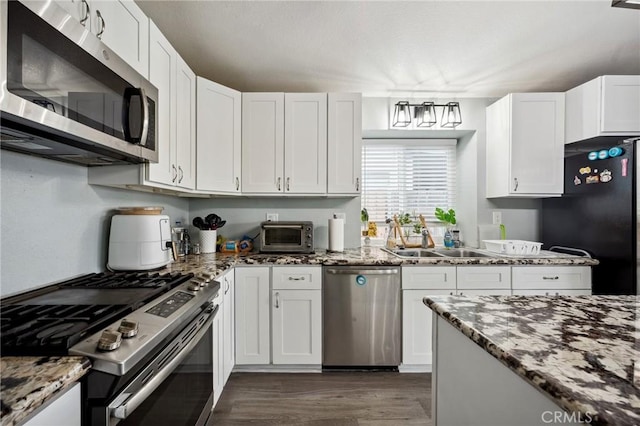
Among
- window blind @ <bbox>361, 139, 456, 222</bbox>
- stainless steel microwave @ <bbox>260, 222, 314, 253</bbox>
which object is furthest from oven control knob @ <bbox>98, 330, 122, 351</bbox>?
window blind @ <bbox>361, 139, 456, 222</bbox>

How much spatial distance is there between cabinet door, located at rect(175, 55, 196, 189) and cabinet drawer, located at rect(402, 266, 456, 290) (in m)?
1.77

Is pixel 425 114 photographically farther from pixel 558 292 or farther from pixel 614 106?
pixel 558 292

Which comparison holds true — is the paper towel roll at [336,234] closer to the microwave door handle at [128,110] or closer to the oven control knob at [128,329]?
the microwave door handle at [128,110]

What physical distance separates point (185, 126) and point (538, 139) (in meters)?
2.96

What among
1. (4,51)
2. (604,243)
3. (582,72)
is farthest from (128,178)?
(582,72)

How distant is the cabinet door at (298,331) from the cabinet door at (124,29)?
176 cm

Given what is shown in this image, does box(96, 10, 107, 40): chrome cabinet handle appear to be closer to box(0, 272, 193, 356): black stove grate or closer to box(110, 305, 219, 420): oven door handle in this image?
box(0, 272, 193, 356): black stove grate

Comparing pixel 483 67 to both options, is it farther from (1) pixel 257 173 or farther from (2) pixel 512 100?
(1) pixel 257 173

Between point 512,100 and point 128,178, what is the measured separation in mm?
3035

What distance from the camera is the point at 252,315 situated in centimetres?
220

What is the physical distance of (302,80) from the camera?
264 centimetres

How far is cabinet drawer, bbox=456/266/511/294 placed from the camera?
2.23 meters

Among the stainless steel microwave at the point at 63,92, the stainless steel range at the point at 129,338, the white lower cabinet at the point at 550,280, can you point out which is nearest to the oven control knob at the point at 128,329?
the stainless steel range at the point at 129,338

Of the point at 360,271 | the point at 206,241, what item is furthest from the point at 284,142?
the point at 360,271
